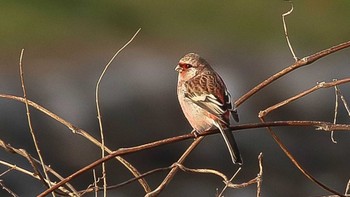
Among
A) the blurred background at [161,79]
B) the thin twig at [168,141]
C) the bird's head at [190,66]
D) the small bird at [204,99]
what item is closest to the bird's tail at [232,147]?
the small bird at [204,99]

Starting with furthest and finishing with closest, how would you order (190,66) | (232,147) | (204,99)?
(190,66) → (204,99) → (232,147)

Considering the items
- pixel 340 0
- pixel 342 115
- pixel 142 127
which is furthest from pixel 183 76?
pixel 340 0

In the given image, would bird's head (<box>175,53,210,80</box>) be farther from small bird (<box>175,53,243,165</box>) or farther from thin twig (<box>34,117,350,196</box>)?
thin twig (<box>34,117,350,196</box>)

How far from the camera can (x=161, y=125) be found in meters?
11.0

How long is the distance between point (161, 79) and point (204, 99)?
20.9 feet

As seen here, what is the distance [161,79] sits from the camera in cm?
1221

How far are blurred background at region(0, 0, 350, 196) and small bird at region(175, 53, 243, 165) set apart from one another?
3.94 metres

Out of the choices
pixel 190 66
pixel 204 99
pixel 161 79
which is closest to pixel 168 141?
pixel 204 99

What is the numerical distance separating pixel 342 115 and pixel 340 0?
4.64 metres

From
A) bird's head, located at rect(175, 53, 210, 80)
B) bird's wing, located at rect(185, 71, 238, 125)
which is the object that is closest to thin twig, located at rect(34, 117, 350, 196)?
bird's wing, located at rect(185, 71, 238, 125)

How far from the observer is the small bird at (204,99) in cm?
544

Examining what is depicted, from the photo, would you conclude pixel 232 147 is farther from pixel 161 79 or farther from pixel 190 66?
pixel 161 79

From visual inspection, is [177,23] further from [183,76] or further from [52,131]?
[183,76]

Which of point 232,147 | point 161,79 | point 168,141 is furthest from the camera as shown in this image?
point 161,79
